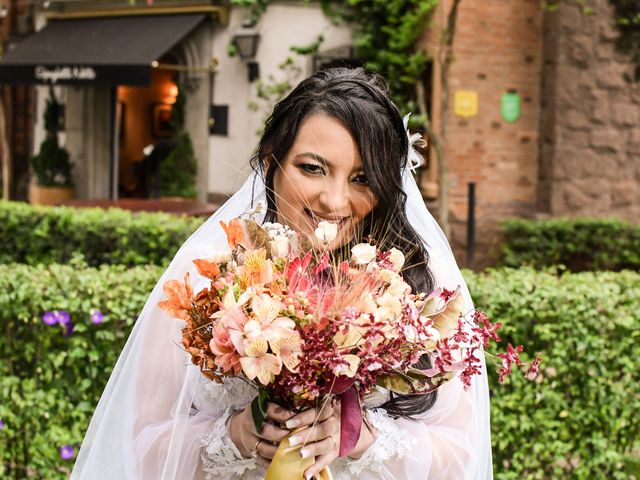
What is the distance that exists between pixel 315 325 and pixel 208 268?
0.92 feet

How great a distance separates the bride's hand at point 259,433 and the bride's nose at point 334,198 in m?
0.52

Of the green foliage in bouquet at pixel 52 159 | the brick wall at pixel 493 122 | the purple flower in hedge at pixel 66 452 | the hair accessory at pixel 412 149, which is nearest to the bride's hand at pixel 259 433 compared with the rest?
the hair accessory at pixel 412 149

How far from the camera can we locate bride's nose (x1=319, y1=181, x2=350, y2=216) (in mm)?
1941

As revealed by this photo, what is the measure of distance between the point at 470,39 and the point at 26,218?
5971 mm

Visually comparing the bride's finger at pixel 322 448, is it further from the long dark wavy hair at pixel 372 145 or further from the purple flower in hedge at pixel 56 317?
the purple flower in hedge at pixel 56 317

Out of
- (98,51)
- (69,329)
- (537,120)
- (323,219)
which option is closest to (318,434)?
(323,219)

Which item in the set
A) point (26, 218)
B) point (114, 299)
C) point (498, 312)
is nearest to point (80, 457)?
point (114, 299)

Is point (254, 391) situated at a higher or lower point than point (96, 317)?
higher

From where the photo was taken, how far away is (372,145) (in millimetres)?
2014

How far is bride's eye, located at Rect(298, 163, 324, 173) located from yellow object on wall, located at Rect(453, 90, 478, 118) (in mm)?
8623

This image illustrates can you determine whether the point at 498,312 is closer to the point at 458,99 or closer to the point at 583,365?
the point at 583,365

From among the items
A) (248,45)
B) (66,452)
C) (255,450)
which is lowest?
(66,452)

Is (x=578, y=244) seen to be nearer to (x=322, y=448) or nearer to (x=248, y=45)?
(x=248, y=45)

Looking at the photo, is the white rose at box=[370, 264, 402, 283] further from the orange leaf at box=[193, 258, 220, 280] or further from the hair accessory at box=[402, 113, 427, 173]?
the hair accessory at box=[402, 113, 427, 173]
